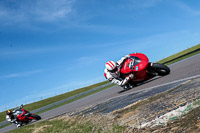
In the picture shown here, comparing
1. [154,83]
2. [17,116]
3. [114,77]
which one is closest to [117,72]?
[114,77]

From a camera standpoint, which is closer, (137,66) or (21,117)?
(137,66)

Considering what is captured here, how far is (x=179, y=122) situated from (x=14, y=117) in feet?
48.7

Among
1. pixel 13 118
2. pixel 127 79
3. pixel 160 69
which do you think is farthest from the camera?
pixel 13 118

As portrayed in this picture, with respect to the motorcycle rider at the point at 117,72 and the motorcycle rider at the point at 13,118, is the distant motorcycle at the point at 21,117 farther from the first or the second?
the motorcycle rider at the point at 117,72

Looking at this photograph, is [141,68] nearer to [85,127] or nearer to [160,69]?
[160,69]

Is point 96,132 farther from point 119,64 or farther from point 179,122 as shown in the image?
point 119,64

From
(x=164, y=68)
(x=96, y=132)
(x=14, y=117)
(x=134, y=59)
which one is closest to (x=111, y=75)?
(x=134, y=59)

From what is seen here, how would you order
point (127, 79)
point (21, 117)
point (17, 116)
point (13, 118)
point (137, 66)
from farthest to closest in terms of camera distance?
1. point (13, 118)
2. point (17, 116)
3. point (21, 117)
4. point (127, 79)
5. point (137, 66)

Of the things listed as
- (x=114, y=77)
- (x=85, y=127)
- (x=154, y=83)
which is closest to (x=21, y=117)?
(x=114, y=77)

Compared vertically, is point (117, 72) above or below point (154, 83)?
above

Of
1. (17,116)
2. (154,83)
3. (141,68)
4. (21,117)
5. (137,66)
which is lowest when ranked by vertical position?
(154,83)

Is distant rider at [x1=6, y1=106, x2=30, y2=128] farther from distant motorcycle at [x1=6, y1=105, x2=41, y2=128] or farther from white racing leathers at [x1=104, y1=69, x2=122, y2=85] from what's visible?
white racing leathers at [x1=104, y1=69, x2=122, y2=85]

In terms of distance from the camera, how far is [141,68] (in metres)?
12.6

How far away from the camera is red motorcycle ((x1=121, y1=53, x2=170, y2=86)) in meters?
12.6
